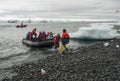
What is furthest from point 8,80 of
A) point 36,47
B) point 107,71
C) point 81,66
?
point 36,47

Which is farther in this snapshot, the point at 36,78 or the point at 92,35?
the point at 92,35

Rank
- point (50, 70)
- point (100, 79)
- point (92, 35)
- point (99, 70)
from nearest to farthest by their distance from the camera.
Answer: point (100, 79) → point (99, 70) → point (50, 70) → point (92, 35)

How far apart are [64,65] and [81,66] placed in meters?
1.34

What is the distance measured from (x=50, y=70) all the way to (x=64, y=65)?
1.34m

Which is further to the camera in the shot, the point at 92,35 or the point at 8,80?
the point at 92,35

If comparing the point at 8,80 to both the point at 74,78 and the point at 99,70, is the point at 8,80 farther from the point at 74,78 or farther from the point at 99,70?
the point at 99,70

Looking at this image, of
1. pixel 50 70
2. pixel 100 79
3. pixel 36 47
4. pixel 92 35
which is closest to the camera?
pixel 100 79

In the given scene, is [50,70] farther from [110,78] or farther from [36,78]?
[110,78]

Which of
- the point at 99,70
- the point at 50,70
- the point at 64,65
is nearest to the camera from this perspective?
the point at 99,70

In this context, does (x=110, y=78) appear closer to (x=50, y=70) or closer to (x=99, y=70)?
(x=99, y=70)

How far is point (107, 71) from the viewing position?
12.5m

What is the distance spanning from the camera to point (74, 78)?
11.8 m

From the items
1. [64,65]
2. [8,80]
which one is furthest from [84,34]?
[8,80]

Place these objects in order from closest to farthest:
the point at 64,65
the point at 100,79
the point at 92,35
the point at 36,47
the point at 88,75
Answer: the point at 100,79 → the point at 88,75 → the point at 64,65 → the point at 36,47 → the point at 92,35
